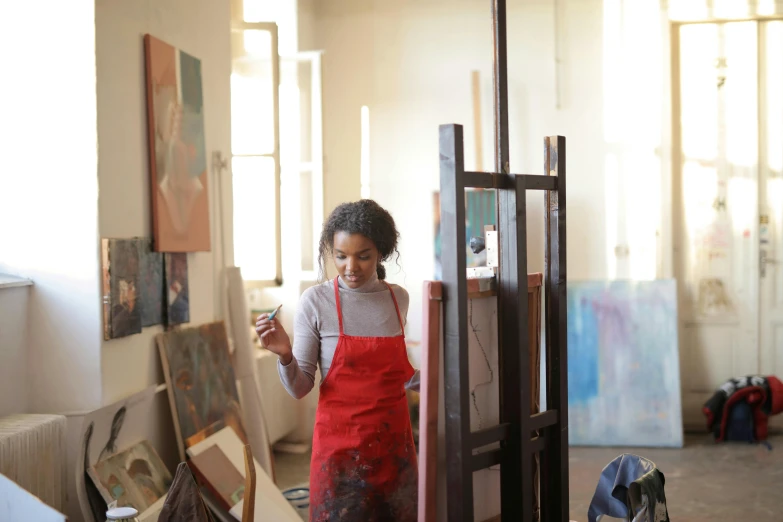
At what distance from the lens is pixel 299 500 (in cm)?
431

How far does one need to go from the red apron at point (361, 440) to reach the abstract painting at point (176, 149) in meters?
1.61

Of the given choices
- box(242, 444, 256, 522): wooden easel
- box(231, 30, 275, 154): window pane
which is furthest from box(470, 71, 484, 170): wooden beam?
box(242, 444, 256, 522): wooden easel

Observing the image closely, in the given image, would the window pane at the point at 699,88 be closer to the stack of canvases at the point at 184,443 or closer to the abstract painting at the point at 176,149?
the abstract painting at the point at 176,149

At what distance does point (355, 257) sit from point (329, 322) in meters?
0.20

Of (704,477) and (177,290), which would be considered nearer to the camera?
(177,290)

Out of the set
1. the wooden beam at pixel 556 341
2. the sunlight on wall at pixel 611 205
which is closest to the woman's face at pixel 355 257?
the wooden beam at pixel 556 341

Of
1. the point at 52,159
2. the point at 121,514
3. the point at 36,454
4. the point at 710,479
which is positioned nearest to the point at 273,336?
the point at 121,514

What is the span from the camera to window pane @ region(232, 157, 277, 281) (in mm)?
5277

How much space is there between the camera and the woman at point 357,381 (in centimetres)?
234

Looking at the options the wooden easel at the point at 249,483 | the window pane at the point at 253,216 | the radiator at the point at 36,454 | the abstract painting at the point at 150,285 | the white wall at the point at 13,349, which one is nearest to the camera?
the wooden easel at the point at 249,483

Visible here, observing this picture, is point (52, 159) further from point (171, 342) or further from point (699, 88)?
point (699, 88)

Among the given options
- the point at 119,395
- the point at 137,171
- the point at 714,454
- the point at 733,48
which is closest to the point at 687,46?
the point at 733,48

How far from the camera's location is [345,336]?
92.7 inches

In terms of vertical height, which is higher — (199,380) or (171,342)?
(171,342)
